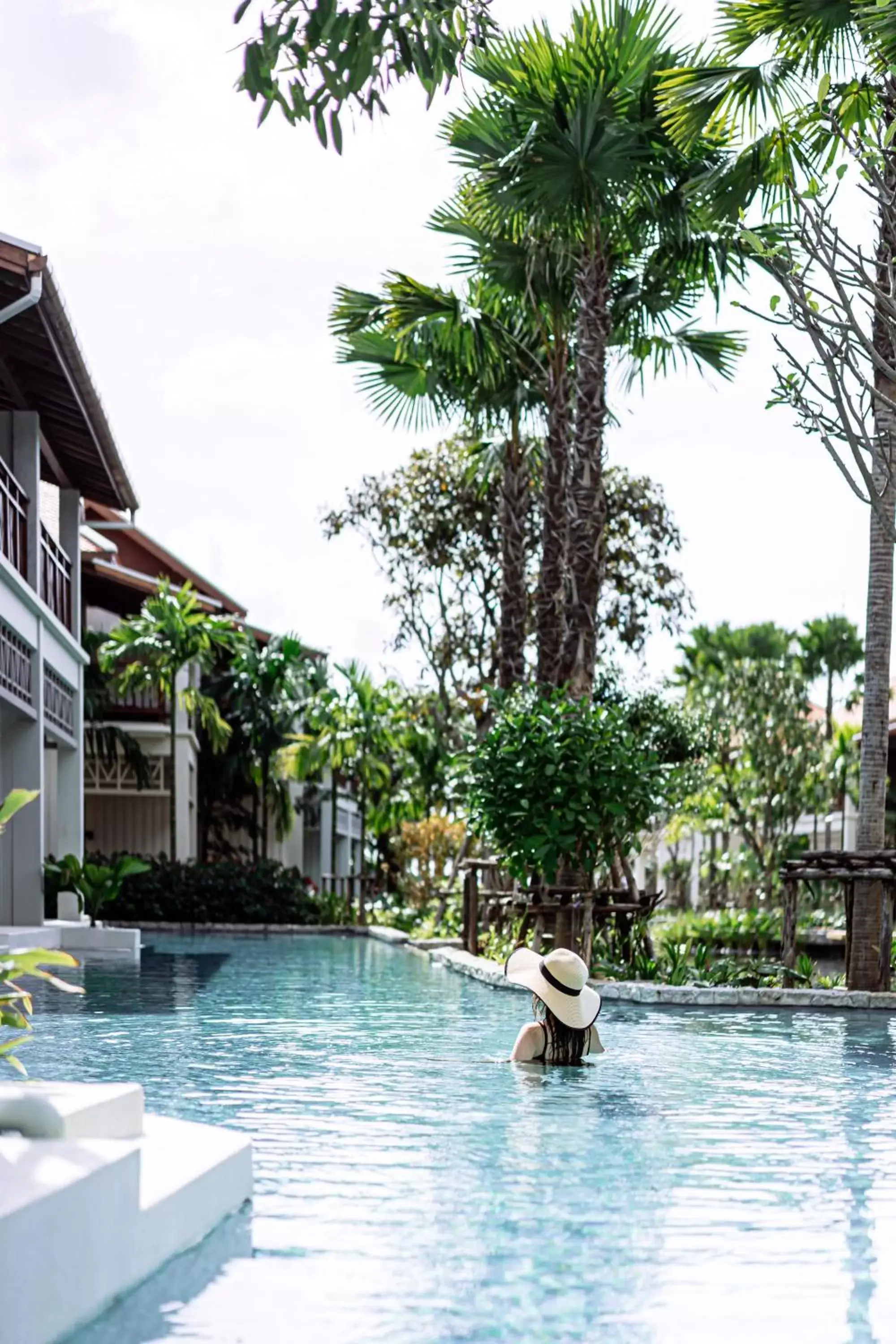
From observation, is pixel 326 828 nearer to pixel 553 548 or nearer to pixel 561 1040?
pixel 553 548

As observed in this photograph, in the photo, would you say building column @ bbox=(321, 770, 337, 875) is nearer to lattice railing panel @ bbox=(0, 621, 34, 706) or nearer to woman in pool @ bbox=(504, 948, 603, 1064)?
lattice railing panel @ bbox=(0, 621, 34, 706)

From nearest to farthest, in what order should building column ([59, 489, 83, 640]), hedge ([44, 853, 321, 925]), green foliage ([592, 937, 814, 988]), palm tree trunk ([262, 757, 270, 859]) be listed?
green foliage ([592, 937, 814, 988]), building column ([59, 489, 83, 640]), hedge ([44, 853, 321, 925]), palm tree trunk ([262, 757, 270, 859])

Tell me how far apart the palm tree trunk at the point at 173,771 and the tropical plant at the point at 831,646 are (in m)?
21.1

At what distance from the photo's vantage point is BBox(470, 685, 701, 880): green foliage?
14.2 metres

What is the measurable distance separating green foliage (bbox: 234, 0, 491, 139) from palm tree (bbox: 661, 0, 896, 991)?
5.11 meters

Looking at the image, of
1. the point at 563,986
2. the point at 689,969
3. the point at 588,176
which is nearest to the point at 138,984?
the point at 689,969

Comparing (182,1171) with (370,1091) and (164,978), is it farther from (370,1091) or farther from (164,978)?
(164,978)

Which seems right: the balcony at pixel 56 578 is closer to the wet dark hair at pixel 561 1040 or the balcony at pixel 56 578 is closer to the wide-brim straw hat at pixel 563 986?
the wide-brim straw hat at pixel 563 986

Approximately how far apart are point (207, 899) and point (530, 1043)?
77.5ft

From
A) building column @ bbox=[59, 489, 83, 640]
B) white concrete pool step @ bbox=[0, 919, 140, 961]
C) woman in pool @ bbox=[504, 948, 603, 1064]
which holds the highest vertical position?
building column @ bbox=[59, 489, 83, 640]

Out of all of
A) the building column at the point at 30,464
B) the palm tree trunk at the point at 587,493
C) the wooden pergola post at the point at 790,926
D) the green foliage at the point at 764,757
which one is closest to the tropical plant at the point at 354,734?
the green foliage at the point at 764,757

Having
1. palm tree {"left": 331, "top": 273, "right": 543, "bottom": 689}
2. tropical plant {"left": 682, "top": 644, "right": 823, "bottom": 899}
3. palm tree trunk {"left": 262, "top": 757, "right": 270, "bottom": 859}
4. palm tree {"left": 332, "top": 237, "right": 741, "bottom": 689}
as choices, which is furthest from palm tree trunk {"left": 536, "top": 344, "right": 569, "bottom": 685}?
palm tree trunk {"left": 262, "top": 757, "right": 270, "bottom": 859}

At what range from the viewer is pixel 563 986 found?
9156mm

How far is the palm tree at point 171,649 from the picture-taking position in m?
32.9
